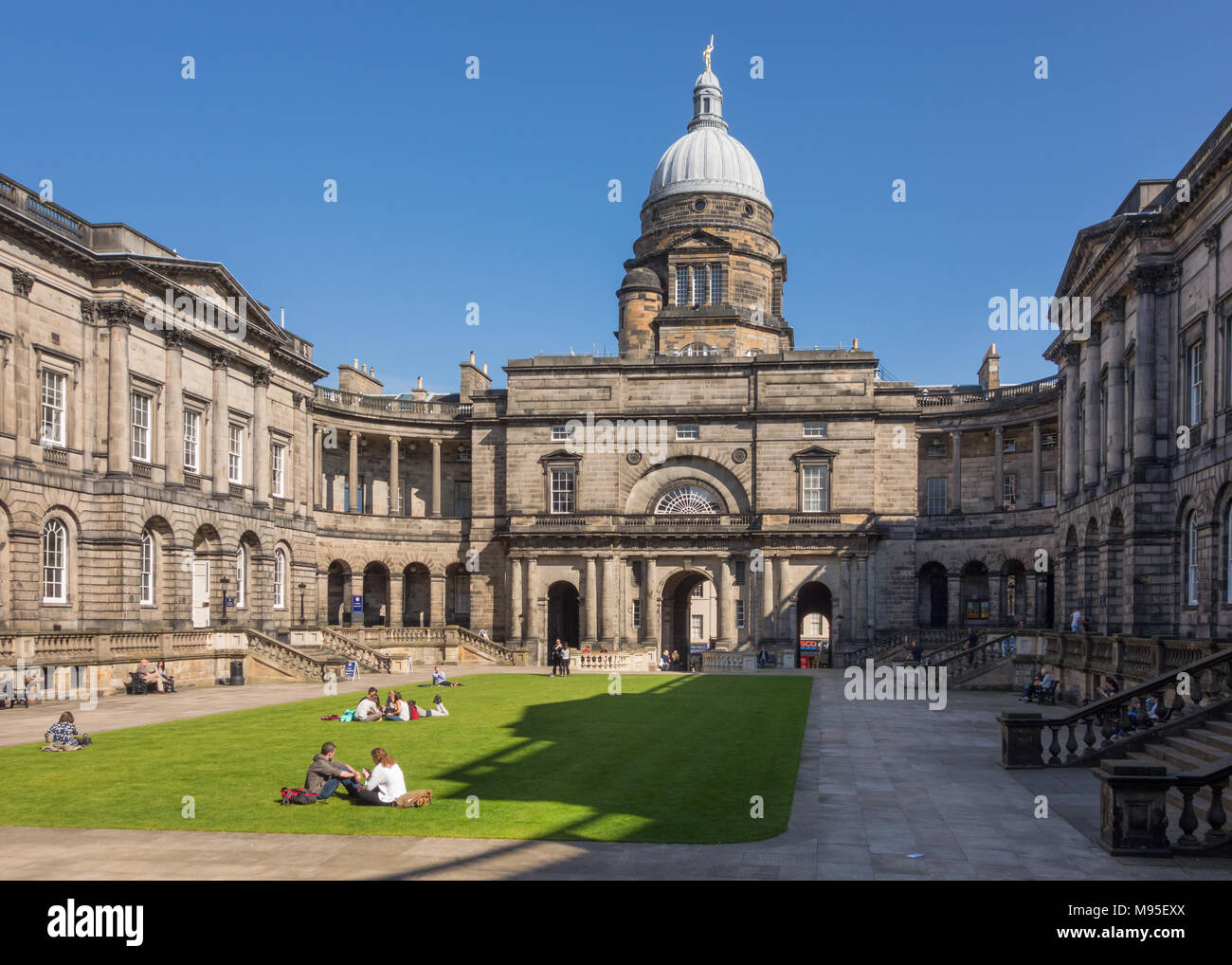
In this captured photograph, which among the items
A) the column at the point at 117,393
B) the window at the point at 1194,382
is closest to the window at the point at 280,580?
the column at the point at 117,393

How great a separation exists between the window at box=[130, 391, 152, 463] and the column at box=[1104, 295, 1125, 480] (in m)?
33.5

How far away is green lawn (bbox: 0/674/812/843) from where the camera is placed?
14930 mm

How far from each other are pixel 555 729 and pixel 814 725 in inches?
276

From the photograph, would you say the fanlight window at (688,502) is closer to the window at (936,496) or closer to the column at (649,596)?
the column at (649,596)

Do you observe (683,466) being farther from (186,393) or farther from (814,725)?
(814,725)

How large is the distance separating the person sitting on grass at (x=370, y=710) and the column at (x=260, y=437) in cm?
2364

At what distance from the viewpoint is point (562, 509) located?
64.8 metres

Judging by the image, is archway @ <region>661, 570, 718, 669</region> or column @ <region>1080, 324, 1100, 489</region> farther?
archway @ <region>661, 570, 718, 669</region>

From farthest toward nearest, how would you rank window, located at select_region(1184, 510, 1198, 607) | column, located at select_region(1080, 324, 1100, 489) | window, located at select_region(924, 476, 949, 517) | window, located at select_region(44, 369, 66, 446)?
window, located at select_region(924, 476, 949, 517)
column, located at select_region(1080, 324, 1100, 489)
window, located at select_region(44, 369, 66, 446)
window, located at select_region(1184, 510, 1198, 607)

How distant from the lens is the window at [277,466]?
172 feet

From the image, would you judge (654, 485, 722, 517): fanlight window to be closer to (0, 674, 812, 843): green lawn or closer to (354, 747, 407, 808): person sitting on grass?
(0, 674, 812, 843): green lawn

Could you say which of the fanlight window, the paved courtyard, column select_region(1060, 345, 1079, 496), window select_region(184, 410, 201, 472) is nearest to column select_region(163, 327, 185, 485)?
window select_region(184, 410, 201, 472)
